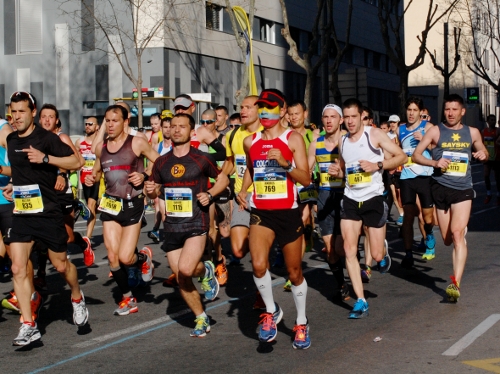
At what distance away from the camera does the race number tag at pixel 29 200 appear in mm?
7961

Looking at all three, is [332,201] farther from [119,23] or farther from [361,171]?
[119,23]

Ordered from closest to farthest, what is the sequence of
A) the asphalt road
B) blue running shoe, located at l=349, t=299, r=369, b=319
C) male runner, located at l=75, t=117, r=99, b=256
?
the asphalt road, blue running shoe, located at l=349, t=299, r=369, b=319, male runner, located at l=75, t=117, r=99, b=256

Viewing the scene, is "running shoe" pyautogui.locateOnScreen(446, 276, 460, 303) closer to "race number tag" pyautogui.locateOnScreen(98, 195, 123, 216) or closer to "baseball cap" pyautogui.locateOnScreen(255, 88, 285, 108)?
"baseball cap" pyautogui.locateOnScreen(255, 88, 285, 108)

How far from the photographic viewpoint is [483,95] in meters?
85.0

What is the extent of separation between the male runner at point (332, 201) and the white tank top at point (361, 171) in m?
0.39

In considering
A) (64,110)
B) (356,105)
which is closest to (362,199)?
(356,105)

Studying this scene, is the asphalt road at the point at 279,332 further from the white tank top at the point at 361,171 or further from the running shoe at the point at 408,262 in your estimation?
the white tank top at the point at 361,171

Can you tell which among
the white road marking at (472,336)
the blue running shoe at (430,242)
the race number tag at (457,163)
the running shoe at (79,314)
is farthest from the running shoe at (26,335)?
the blue running shoe at (430,242)

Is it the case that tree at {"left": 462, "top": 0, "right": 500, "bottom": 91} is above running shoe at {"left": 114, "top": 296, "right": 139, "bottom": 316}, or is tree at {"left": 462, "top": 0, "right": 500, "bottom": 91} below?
above

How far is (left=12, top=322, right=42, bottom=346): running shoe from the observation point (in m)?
7.51

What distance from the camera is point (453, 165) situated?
33.1ft

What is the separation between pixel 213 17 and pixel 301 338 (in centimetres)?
3389

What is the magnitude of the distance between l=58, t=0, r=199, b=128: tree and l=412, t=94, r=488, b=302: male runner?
80.5 feet

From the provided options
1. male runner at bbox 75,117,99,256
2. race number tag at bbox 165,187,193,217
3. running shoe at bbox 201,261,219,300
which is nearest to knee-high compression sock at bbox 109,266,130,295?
running shoe at bbox 201,261,219,300
